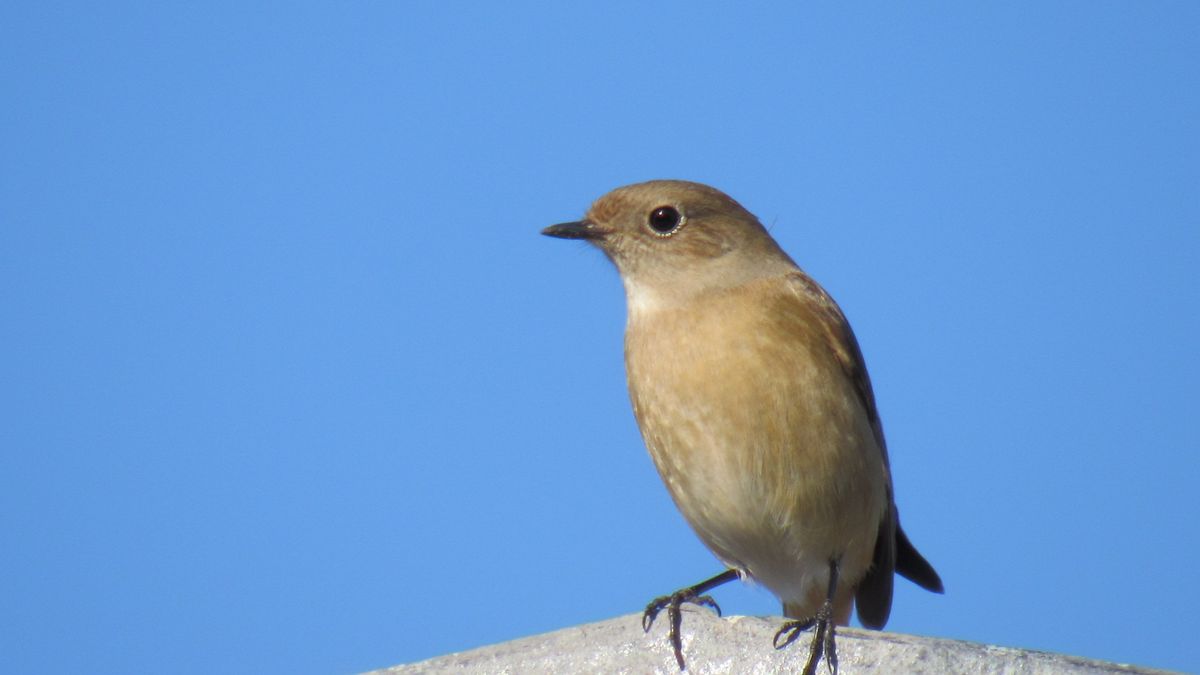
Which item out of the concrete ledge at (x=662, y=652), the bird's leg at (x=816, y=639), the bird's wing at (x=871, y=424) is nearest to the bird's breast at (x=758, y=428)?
the bird's wing at (x=871, y=424)

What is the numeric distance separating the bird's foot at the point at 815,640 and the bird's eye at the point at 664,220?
1985 mm

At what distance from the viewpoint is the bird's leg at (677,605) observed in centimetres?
485

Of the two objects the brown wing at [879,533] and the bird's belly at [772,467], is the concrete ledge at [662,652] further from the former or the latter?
the brown wing at [879,533]

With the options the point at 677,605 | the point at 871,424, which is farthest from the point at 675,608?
the point at 871,424

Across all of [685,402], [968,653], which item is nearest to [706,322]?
[685,402]

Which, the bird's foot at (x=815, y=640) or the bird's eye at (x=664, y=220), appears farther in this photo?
the bird's eye at (x=664, y=220)

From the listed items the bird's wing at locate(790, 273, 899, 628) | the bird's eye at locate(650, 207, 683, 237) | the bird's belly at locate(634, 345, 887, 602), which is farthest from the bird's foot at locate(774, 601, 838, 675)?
the bird's eye at locate(650, 207, 683, 237)

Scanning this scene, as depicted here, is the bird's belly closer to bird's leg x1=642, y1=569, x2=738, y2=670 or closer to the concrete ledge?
bird's leg x1=642, y1=569, x2=738, y2=670

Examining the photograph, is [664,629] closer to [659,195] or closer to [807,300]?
[807,300]

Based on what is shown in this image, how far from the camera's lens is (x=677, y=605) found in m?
5.19

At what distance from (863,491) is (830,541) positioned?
0.25 m

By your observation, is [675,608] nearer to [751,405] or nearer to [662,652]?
[662,652]

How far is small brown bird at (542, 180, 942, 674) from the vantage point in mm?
5465

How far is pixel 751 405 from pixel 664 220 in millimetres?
1193
